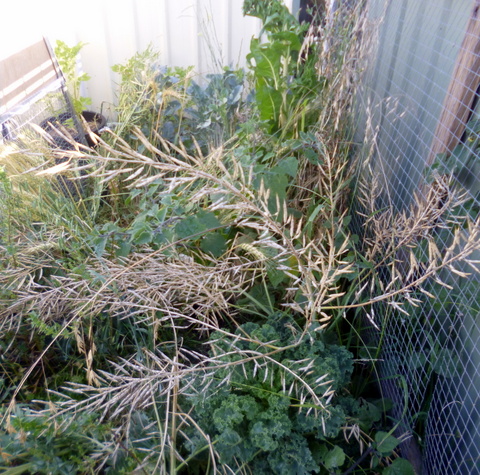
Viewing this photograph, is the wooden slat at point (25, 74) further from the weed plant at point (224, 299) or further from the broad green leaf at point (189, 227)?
the broad green leaf at point (189, 227)

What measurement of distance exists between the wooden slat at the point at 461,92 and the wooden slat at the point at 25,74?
202 cm

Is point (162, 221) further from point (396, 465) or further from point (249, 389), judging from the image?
point (396, 465)

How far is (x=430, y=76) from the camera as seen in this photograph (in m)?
1.52

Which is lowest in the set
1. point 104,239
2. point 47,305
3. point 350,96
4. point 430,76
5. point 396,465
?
point 396,465

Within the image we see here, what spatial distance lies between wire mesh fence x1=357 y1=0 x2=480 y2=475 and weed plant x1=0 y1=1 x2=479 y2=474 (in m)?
0.07

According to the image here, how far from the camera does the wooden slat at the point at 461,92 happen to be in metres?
1.20

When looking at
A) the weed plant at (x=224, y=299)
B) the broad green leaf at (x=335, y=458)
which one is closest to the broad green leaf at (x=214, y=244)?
the weed plant at (x=224, y=299)

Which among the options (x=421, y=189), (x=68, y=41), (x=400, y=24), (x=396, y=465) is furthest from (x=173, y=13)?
(x=396, y=465)

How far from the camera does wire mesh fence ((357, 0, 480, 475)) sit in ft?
3.87

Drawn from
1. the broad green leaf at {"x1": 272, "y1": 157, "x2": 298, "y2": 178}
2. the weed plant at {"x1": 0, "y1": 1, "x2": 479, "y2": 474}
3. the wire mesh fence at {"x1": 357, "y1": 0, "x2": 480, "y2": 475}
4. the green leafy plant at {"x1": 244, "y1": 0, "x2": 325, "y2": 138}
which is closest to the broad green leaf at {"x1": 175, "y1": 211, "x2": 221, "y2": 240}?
the weed plant at {"x1": 0, "y1": 1, "x2": 479, "y2": 474}

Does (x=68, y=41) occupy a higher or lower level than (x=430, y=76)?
lower

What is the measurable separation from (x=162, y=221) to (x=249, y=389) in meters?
0.57

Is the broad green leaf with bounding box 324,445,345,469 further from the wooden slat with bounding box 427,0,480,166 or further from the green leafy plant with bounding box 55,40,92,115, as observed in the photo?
the green leafy plant with bounding box 55,40,92,115

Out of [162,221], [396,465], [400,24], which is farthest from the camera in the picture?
[400,24]
